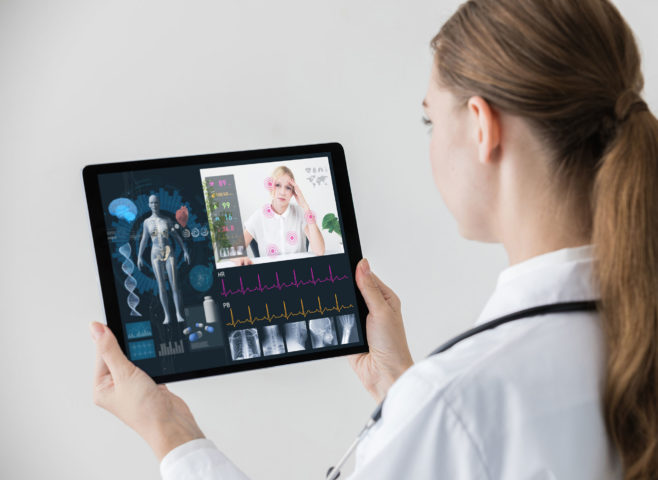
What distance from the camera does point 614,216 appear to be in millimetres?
826

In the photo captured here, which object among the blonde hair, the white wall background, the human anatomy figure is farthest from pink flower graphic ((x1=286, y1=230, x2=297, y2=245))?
the white wall background

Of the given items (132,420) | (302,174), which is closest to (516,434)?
(132,420)

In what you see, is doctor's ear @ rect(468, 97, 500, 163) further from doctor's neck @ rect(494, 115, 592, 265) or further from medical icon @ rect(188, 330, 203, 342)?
medical icon @ rect(188, 330, 203, 342)

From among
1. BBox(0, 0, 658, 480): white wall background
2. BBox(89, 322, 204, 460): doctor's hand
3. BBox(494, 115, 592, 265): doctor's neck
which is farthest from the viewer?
BBox(0, 0, 658, 480): white wall background

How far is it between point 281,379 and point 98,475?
0.60m

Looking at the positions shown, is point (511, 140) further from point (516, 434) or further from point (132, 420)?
point (132, 420)

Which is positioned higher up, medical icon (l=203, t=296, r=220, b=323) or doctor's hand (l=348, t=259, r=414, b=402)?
medical icon (l=203, t=296, r=220, b=323)

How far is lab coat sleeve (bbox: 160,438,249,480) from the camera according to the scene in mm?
1019

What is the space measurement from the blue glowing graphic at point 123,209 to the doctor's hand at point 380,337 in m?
0.46

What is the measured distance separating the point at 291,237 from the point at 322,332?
0.21 metres

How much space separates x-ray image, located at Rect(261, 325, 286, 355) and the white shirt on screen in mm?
155

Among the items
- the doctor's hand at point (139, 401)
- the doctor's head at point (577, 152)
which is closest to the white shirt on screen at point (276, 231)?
the doctor's hand at point (139, 401)

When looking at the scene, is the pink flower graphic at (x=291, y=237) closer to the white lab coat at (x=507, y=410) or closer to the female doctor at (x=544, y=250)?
the female doctor at (x=544, y=250)

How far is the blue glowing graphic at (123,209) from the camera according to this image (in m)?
1.38
